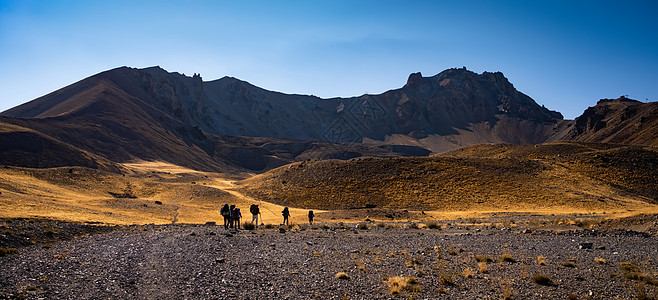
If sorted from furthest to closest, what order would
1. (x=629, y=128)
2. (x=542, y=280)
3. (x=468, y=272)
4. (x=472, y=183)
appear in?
(x=629, y=128) → (x=472, y=183) → (x=468, y=272) → (x=542, y=280)

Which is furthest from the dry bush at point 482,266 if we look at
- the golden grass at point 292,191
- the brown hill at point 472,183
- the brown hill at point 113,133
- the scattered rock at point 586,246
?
the brown hill at point 113,133

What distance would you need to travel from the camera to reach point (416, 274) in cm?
1409

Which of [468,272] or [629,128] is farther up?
[629,128]

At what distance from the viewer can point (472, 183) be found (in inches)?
2195

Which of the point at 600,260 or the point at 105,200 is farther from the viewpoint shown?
the point at 105,200

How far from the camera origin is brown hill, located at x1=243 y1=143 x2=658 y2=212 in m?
50.3

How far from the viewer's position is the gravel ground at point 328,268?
1201 cm

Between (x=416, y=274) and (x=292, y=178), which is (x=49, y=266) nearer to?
(x=416, y=274)

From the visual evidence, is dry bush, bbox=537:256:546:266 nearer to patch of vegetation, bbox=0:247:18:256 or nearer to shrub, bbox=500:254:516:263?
shrub, bbox=500:254:516:263

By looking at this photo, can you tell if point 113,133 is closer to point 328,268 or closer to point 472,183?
point 472,183

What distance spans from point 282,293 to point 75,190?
52.7 metres

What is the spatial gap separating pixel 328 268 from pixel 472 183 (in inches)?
1753

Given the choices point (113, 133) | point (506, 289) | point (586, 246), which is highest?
point (113, 133)

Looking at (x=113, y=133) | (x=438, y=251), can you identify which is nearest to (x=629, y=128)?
(x=438, y=251)
